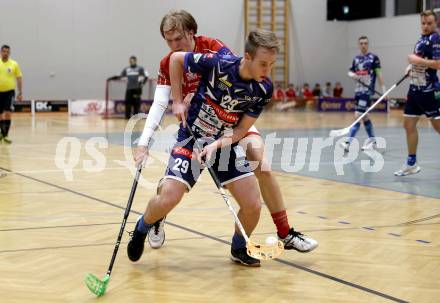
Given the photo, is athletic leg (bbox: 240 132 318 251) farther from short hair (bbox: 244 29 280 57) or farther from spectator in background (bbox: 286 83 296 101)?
spectator in background (bbox: 286 83 296 101)

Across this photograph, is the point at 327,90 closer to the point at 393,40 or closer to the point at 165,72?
the point at 393,40

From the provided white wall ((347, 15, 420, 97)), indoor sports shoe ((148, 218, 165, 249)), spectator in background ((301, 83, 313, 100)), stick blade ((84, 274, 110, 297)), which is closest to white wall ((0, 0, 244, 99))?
spectator in background ((301, 83, 313, 100))

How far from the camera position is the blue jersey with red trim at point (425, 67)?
8406mm

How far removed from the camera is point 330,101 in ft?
88.6

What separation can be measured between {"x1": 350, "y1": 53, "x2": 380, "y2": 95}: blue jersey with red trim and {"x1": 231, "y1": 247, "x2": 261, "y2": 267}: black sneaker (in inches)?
326

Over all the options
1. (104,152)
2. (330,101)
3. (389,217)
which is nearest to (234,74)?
(389,217)

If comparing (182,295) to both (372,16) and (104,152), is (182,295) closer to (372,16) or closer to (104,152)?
(104,152)

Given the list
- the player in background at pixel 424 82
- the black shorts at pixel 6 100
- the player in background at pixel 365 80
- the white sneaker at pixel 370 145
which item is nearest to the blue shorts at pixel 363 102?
the player in background at pixel 365 80

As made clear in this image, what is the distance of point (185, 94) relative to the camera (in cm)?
457

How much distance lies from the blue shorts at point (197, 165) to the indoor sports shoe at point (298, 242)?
0.57 m

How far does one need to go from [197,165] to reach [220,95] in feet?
1.50

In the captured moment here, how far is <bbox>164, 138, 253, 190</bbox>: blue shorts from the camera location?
4277 mm

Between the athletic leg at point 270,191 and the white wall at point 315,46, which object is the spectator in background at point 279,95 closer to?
the white wall at point 315,46

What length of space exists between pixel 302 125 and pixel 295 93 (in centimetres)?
939
